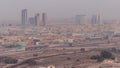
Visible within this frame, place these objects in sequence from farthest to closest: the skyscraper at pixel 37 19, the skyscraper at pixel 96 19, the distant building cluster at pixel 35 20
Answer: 1. the skyscraper at pixel 96 19
2. the distant building cluster at pixel 35 20
3. the skyscraper at pixel 37 19

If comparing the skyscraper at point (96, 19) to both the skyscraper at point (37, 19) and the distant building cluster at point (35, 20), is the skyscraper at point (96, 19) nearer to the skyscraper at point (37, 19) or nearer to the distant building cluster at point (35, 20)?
the distant building cluster at point (35, 20)

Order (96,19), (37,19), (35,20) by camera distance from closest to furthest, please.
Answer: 1. (37,19)
2. (35,20)
3. (96,19)

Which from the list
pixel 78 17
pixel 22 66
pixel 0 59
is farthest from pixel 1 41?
pixel 78 17

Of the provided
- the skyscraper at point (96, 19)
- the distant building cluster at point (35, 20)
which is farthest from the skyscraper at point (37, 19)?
the skyscraper at point (96, 19)

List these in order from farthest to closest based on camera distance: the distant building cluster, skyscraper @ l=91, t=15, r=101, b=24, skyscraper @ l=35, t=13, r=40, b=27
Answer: skyscraper @ l=91, t=15, r=101, b=24
the distant building cluster
skyscraper @ l=35, t=13, r=40, b=27

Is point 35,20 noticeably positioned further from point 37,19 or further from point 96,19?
point 96,19

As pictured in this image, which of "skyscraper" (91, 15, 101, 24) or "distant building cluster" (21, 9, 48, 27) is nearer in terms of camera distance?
"distant building cluster" (21, 9, 48, 27)

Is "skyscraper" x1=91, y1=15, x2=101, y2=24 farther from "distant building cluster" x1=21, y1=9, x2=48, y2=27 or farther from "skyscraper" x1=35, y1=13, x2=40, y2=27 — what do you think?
"skyscraper" x1=35, y1=13, x2=40, y2=27

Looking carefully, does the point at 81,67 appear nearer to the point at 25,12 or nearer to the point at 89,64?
the point at 89,64

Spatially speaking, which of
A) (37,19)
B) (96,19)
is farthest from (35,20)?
(96,19)

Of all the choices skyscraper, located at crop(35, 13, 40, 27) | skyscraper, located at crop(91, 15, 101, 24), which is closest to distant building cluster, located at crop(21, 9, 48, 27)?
skyscraper, located at crop(35, 13, 40, 27)

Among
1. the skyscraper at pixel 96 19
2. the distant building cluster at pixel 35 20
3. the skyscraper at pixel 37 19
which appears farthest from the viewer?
the skyscraper at pixel 96 19
